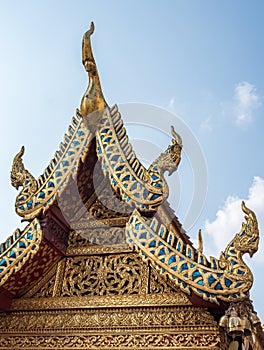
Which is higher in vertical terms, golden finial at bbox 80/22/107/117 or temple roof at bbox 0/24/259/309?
golden finial at bbox 80/22/107/117

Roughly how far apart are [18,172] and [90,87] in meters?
1.10

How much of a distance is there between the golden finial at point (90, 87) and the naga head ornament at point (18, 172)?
80cm

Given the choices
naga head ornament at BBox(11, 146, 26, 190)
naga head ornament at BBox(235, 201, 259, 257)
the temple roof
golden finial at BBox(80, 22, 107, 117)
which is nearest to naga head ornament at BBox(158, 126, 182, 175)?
the temple roof

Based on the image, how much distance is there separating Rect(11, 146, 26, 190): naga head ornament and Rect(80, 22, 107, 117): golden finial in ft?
2.61

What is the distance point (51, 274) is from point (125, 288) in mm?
815

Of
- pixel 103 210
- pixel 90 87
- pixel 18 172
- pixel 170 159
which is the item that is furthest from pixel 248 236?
pixel 18 172

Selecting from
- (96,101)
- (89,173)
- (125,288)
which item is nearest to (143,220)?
(125,288)

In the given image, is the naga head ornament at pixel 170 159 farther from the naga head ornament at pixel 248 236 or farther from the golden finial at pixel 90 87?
the naga head ornament at pixel 248 236

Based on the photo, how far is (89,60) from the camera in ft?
16.7

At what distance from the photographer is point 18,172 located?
16.5 ft

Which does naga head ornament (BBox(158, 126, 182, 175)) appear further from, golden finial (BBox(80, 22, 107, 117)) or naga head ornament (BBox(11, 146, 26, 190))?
naga head ornament (BBox(11, 146, 26, 190))

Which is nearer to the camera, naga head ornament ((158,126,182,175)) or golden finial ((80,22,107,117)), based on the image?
naga head ornament ((158,126,182,175))

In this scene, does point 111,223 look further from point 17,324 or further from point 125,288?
point 17,324

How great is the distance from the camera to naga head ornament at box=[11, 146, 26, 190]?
496cm
